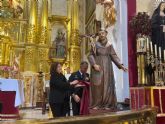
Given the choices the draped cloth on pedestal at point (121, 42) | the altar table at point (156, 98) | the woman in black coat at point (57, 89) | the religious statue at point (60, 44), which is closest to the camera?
the woman in black coat at point (57, 89)

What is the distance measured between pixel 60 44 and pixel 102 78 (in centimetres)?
1045

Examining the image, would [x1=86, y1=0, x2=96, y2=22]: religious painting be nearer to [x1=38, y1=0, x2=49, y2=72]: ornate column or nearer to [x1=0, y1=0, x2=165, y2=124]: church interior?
[x1=0, y1=0, x2=165, y2=124]: church interior

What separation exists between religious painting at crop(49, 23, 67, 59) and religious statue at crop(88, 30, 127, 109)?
33.1 feet

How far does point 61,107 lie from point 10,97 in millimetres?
1504

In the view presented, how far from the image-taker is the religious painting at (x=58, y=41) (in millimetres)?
14844

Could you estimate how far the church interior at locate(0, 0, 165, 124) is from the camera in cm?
464

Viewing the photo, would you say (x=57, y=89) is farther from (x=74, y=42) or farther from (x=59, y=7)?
(x=59, y=7)

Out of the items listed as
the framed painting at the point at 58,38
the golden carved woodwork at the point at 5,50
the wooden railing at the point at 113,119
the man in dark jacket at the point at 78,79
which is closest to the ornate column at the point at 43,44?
the framed painting at the point at 58,38

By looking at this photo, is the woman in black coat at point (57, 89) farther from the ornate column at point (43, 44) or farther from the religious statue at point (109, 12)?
the ornate column at point (43, 44)

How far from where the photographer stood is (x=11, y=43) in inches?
544

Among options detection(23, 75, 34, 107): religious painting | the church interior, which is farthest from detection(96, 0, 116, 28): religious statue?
detection(23, 75, 34, 107): religious painting

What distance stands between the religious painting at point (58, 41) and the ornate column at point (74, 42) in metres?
0.52

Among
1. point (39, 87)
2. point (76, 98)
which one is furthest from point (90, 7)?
point (76, 98)

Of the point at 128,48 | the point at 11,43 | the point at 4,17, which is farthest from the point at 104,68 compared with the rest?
the point at 4,17
